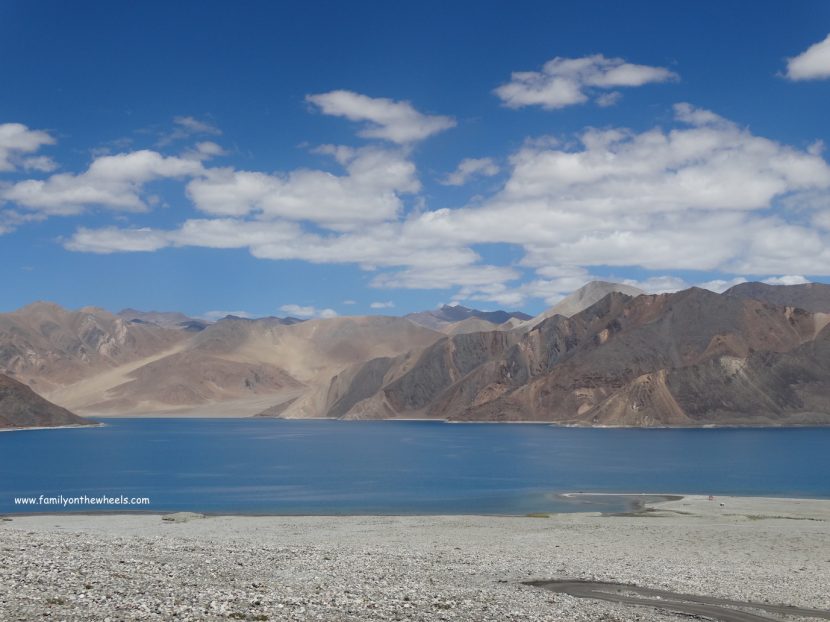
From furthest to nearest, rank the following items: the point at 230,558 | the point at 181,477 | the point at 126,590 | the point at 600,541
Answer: the point at 181,477, the point at 600,541, the point at 230,558, the point at 126,590

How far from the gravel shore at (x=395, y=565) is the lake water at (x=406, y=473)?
1446 centimetres

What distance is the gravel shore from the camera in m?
22.7

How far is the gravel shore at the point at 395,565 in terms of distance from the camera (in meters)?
22.7

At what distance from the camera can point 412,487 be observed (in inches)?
3548

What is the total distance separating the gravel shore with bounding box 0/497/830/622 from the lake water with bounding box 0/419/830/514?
14458 millimetres

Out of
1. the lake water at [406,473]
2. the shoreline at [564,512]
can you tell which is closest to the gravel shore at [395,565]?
the shoreline at [564,512]

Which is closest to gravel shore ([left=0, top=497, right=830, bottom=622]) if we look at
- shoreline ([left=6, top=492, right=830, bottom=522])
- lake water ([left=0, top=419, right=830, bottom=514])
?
shoreline ([left=6, top=492, right=830, bottom=522])

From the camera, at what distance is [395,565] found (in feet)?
112

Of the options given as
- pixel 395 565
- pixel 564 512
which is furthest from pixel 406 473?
pixel 395 565

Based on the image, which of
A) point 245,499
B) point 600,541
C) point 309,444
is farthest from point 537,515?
point 309,444

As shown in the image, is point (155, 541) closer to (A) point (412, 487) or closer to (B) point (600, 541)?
(B) point (600, 541)

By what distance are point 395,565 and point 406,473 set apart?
7424 centimetres

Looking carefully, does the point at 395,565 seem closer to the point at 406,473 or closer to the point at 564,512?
the point at 564,512

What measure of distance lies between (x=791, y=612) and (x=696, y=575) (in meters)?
7.09
